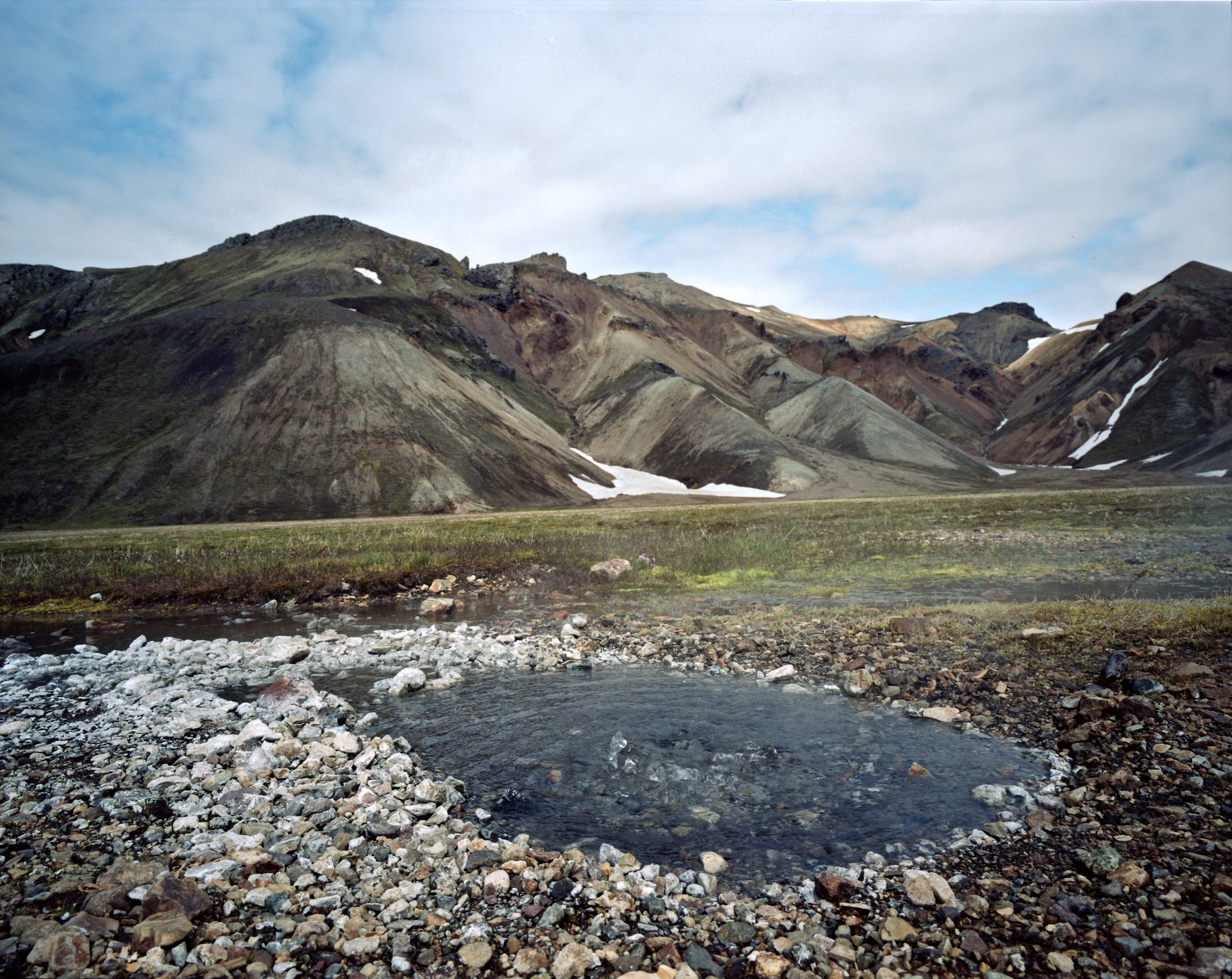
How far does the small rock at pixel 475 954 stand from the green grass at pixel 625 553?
18.4 metres

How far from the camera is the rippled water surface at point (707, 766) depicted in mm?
7570

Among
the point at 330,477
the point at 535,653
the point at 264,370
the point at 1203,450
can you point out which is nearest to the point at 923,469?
the point at 1203,450

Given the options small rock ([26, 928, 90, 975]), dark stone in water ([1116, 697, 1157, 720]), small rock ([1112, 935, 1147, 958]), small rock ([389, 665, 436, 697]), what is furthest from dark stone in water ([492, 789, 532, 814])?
dark stone in water ([1116, 697, 1157, 720])

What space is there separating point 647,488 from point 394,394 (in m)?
48.5

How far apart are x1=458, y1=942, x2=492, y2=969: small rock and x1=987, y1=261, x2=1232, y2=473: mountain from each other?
147 m

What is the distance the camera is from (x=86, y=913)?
227 inches

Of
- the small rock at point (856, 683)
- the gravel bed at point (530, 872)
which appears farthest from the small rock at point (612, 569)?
the gravel bed at point (530, 872)

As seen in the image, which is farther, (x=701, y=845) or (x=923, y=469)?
(x=923, y=469)

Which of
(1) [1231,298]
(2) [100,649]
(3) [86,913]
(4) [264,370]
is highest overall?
(1) [1231,298]

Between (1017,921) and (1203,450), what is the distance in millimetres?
155423

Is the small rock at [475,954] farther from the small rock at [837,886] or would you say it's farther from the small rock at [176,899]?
the small rock at [837,886]

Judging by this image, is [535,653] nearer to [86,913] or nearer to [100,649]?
[86,913]

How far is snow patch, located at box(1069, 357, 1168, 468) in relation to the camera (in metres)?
153

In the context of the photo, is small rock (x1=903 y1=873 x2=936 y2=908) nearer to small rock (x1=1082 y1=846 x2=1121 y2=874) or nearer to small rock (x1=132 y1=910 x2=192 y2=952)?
small rock (x1=1082 y1=846 x2=1121 y2=874)
